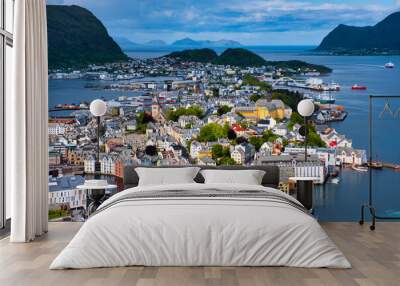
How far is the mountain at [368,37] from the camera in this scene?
911cm

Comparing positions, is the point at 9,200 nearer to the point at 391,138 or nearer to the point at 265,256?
the point at 265,256

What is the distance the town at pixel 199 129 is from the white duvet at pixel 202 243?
3386mm

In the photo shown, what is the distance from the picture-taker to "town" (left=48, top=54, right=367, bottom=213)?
8.79 meters

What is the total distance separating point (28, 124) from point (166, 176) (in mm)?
1763

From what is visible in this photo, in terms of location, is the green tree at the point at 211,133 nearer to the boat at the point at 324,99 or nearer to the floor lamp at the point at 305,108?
the floor lamp at the point at 305,108

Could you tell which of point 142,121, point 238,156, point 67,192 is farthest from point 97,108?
point 238,156

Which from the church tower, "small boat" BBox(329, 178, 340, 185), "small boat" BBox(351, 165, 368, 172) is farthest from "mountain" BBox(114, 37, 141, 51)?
"small boat" BBox(351, 165, 368, 172)

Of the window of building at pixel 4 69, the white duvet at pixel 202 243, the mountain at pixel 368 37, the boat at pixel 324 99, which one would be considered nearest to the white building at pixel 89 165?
the window of building at pixel 4 69

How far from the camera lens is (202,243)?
5262 millimetres

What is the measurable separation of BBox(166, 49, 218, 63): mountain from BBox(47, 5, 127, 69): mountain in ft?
2.40

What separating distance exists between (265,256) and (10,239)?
2650mm

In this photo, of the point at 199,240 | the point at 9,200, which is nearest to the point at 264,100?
the point at 9,200

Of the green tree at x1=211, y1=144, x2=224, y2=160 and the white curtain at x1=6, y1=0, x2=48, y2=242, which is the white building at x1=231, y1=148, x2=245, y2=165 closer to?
the green tree at x1=211, y1=144, x2=224, y2=160

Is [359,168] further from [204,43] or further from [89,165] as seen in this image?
[89,165]
